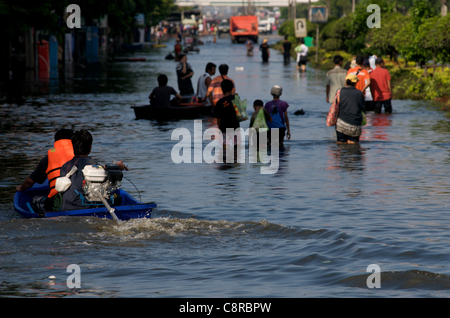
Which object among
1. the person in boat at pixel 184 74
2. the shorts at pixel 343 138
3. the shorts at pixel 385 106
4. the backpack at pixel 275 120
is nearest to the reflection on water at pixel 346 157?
the shorts at pixel 343 138

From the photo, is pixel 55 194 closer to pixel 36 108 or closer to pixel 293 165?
pixel 293 165

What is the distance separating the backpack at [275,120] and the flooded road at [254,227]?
57cm

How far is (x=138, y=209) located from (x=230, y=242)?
1166 mm

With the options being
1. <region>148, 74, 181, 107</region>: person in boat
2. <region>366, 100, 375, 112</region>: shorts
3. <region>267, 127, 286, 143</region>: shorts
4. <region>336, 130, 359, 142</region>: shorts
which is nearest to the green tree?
<region>366, 100, 375, 112</region>: shorts

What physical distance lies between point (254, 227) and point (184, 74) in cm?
1468

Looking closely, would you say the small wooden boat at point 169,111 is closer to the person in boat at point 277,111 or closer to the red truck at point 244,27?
the person in boat at point 277,111

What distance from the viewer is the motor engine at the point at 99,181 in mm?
8781

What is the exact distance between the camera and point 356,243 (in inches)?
340

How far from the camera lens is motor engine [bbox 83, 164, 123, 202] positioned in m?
8.78

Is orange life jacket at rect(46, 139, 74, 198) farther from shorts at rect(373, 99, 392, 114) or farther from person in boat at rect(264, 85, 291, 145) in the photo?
shorts at rect(373, 99, 392, 114)

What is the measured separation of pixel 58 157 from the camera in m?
9.62

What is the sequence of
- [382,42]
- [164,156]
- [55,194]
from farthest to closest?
[382,42], [164,156], [55,194]

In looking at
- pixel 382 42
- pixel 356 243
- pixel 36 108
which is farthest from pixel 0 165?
pixel 382 42

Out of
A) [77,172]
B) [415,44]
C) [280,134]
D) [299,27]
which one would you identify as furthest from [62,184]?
[299,27]
